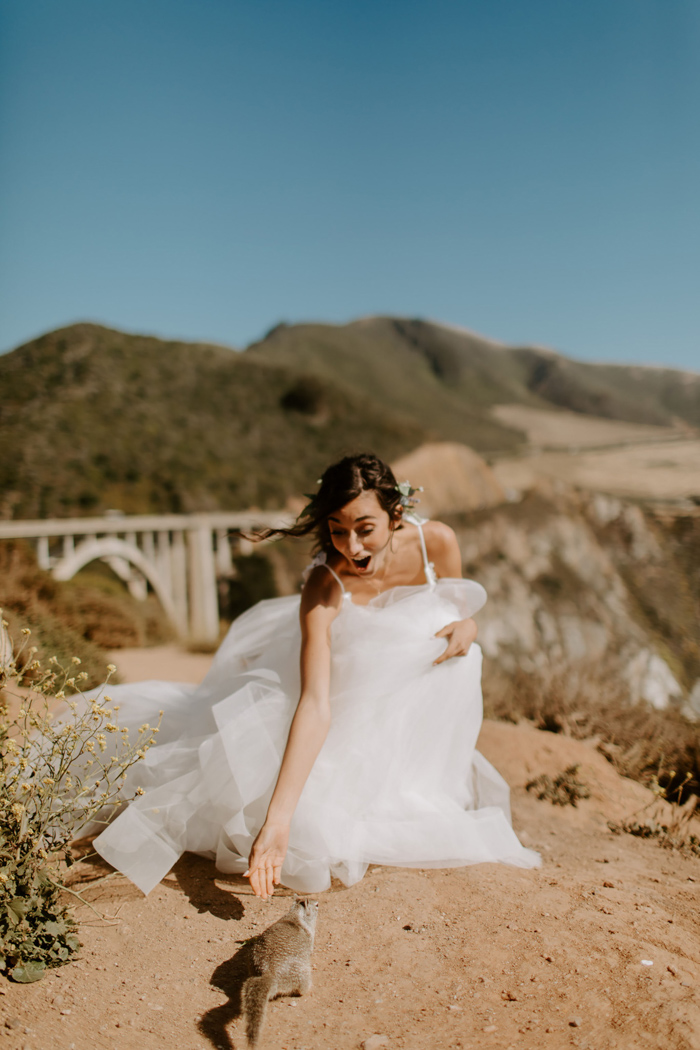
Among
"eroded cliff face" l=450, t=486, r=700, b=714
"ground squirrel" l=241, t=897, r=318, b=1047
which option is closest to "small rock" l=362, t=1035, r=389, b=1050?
"ground squirrel" l=241, t=897, r=318, b=1047

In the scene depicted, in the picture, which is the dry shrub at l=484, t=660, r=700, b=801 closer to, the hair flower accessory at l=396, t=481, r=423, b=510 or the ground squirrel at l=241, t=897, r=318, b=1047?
the hair flower accessory at l=396, t=481, r=423, b=510

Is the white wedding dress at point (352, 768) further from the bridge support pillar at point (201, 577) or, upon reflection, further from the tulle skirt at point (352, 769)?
the bridge support pillar at point (201, 577)

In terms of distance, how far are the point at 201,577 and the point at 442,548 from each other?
9813 mm

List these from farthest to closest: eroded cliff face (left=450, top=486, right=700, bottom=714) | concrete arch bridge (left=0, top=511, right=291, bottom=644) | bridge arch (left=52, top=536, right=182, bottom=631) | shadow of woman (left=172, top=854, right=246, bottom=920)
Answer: concrete arch bridge (left=0, top=511, right=291, bottom=644), bridge arch (left=52, top=536, right=182, bottom=631), eroded cliff face (left=450, top=486, right=700, bottom=714), shadow of woman (left=172, top=854, right=246, bottom=920)

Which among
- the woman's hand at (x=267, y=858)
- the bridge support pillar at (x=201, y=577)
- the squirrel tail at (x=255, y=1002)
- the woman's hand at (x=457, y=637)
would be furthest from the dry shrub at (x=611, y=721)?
the bridge support pillar at (x=201, y=577)

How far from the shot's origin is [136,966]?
1.94 m

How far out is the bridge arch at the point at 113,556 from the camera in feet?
30.0

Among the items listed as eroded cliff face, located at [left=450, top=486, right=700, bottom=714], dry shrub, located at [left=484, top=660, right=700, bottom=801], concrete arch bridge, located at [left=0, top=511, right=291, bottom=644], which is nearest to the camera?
dry shrub, located at [left=484, top=660, right=700, bottom=801]

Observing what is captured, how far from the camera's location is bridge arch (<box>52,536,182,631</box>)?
916 cm

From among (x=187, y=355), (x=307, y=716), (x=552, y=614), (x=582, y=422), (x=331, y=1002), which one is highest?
(x=187, y=355)

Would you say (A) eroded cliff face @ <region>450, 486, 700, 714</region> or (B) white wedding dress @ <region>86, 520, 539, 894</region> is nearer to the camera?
(B) white wedding dress @ <region>86, 520, 539, 894</region>

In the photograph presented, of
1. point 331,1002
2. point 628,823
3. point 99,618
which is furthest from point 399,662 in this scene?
point 99,618

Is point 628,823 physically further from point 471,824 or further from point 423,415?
point 423,415

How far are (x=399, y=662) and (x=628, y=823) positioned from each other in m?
1.65
